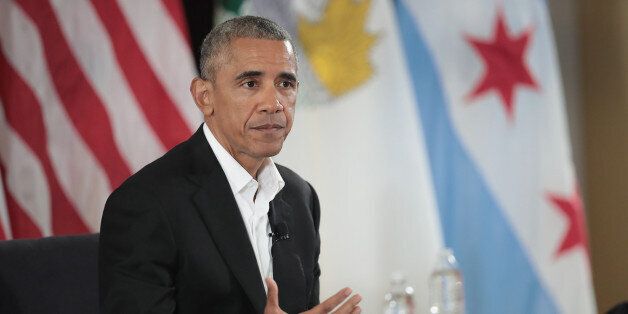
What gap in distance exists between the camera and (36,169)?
3.09m

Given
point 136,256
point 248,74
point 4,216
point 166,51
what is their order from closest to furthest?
point 136,256 → point 248,74 → point 4,216 → point 166,51

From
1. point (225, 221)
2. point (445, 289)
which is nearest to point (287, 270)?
point (225, 221)

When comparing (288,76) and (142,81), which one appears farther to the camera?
(142,81)

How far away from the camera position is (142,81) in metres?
3.28

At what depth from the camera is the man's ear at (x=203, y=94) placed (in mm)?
2014

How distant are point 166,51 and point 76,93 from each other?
0.37 meters

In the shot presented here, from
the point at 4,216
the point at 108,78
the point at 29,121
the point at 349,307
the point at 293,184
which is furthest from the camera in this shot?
the point at 108,78

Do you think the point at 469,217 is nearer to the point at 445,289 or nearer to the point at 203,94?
the point at 445,289

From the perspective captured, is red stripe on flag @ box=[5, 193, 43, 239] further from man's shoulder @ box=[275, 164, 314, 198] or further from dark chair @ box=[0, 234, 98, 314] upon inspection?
man's shoulder @ box=[275, 164, 314, 198]

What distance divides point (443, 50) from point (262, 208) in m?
1.96

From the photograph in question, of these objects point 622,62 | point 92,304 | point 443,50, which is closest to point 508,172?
point 443,50

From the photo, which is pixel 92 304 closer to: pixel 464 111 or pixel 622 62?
pixel 464 111

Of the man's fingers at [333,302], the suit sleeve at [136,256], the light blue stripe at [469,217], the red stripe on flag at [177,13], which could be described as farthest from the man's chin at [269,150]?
the light blue stripe at [469,217]

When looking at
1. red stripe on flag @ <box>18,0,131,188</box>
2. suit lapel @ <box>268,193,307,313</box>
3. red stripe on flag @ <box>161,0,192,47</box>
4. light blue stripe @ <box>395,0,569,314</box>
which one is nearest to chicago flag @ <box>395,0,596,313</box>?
light blue stripe @ <box>395,0,569,314</box>
